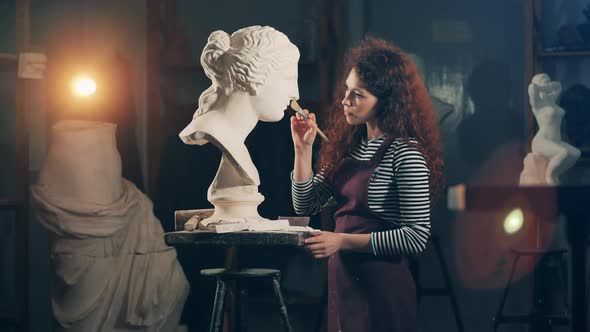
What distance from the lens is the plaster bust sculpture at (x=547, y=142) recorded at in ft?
14.1

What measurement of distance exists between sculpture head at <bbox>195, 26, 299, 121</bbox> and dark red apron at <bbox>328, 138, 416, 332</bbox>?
1.27ft

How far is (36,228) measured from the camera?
4.77 m

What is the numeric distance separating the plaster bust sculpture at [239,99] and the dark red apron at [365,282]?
0.33 metres

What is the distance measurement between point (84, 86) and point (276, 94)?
2344 millimetres

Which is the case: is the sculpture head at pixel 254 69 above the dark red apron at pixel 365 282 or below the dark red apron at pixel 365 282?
above

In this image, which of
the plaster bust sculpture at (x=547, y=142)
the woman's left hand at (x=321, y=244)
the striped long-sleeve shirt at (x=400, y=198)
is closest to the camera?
the woman's left hand at (x=321, y=244)

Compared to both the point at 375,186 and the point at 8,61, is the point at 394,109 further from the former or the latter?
the point at 8,61

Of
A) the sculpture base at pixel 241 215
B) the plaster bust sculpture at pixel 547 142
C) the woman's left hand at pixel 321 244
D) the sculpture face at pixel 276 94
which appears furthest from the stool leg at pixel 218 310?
the plaster bust sculpture at pixel 547 142

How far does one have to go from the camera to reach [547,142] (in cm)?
433

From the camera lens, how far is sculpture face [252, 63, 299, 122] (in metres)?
2.67

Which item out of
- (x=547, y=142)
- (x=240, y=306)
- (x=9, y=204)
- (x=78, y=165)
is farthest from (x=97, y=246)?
(x=547, y=142)

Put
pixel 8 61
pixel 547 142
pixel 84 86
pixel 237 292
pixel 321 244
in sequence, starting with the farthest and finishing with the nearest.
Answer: pixel 84 86
pixel 8 61
pixel 547 142
pixel 237 292
pixel 321 244

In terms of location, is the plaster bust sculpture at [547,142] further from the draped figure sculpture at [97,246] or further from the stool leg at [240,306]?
the stool leg at [240,306]

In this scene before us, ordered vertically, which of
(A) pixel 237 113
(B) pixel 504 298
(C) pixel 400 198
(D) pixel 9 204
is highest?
(A) pixel 237 113
